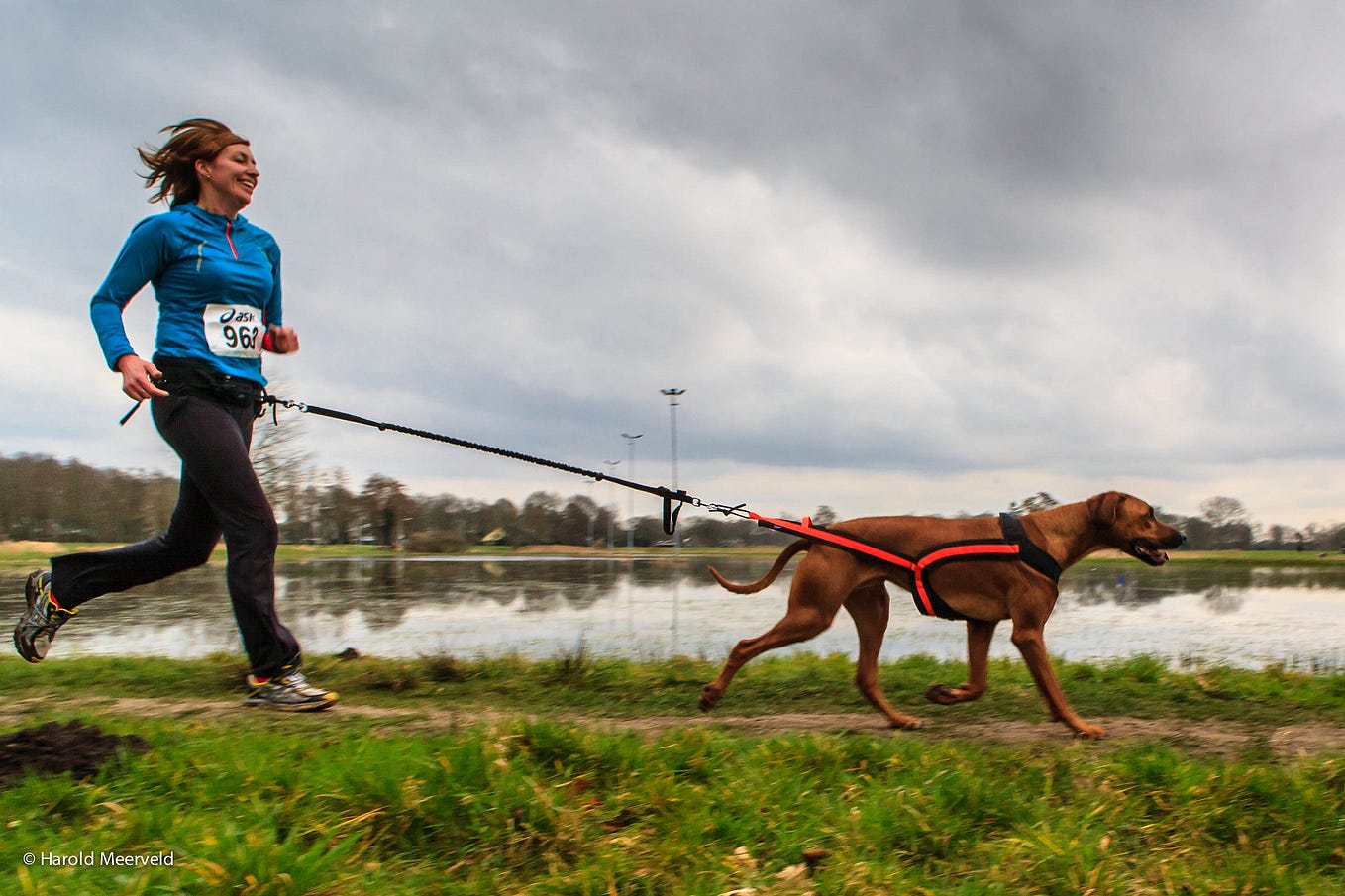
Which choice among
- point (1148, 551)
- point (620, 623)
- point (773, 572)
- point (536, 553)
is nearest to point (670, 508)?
point (773, 572)

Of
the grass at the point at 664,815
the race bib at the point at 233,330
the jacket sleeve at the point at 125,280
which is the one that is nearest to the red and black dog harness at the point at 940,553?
the grass at the point at 664,815

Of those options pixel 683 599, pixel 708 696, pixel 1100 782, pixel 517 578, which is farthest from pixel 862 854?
pixel 517 578

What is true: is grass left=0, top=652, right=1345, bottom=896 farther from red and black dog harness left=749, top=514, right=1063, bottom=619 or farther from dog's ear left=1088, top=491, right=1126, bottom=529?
dog's ear left=1088, top=491, right=1126, bottom=529

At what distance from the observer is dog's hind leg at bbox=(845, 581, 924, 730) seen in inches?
169

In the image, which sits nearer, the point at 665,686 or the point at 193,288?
the point at 193,288

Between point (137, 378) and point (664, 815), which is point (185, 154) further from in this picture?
point (664, 815)

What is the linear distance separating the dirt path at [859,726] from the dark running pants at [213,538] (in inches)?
16.4

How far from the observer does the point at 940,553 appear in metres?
4.30

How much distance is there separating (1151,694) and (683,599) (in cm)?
970

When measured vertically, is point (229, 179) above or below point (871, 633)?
above

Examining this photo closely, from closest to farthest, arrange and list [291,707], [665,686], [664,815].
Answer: [664,815] < [291,707] < [665,686]

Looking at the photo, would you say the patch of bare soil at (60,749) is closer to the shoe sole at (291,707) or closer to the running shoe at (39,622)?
the shoe sole at (291,707)

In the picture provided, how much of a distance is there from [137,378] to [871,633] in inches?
150

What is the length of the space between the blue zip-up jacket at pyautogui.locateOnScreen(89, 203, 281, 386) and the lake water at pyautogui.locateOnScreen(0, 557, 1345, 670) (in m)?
2.66
